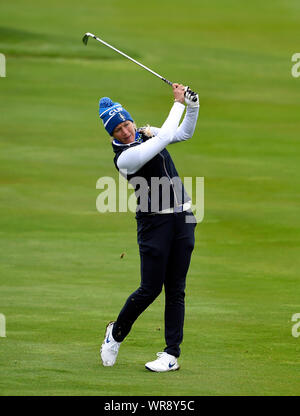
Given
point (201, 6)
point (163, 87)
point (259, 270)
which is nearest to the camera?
point (259, 270)

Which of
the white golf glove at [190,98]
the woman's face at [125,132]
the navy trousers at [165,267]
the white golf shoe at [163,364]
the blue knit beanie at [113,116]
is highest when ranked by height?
the white golf glove at [190,98]

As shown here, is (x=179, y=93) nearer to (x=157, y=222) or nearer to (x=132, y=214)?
(x=157, y=222)

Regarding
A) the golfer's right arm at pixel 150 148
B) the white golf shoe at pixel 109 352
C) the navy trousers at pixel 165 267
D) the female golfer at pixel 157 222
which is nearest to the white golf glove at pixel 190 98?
the female golfer at pixel 157 222

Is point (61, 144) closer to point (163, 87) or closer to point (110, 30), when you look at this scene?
point (163, 87)

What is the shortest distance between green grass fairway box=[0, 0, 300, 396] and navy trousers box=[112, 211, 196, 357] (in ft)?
1.11

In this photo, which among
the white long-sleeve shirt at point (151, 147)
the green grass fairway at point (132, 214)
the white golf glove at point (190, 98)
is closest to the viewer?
the white long-sleeve shirt at point (151, 147)

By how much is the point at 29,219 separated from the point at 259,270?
4.60 meters

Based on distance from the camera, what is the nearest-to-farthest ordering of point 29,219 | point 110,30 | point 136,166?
point 136,166 < point 29,219 < point 110,30

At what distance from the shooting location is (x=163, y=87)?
87.4ft

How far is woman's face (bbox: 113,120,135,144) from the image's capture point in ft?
24.0

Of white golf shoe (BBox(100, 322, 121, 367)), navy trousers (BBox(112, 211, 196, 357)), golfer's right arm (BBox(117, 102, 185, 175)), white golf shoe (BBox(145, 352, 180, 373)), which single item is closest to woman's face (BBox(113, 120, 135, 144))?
golfer's right arm (BBox(117, 102, 185, 175))

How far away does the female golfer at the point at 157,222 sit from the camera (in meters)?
7.23

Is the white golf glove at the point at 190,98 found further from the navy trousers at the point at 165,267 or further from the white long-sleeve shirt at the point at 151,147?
the navy trousers at the point at 165,267

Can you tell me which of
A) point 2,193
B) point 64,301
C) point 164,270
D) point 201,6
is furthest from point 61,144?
point 201,6
